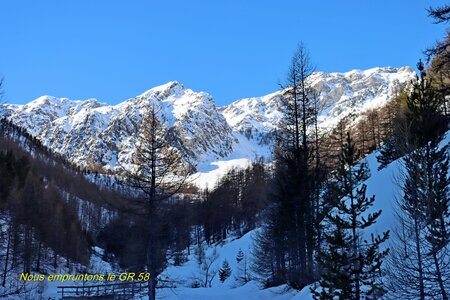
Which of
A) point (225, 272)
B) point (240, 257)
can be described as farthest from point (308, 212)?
point (240, 257)

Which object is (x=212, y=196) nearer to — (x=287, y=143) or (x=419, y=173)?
(x=287, y=143)

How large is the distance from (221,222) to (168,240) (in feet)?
215

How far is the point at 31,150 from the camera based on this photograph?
564 ft

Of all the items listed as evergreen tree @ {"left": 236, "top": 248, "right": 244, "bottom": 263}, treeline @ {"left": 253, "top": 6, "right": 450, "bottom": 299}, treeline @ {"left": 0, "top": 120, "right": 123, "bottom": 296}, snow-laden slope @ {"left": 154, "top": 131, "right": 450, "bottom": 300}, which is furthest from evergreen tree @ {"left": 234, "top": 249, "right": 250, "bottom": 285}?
treeline @ {"left": 0, "top": 120, "right": 123, "bottom": 296}

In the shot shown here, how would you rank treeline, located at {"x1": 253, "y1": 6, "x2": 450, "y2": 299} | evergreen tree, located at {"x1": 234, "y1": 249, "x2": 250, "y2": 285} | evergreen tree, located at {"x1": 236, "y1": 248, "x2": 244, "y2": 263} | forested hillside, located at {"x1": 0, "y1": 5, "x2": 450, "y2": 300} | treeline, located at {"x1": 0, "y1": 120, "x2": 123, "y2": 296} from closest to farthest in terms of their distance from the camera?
1. treeline, located at {"x1": 253, "y1": 6, "x2": 450, "y2": 299}
2. forested hillside, located at {"x1": 0, "y1": 5, "x2": 450, "y2": 300}
3. treeline, located at {"x1": 0, "y1": 120, "x2": 123, "y2": 296}
4. evergreen tree, located at {"x1": 234, "y1": 249, "x2": 250, "y2": 285}
5. evergreen tree, located at {"x1": 236, "y1": 248, "x2": 244, "y2": 263}

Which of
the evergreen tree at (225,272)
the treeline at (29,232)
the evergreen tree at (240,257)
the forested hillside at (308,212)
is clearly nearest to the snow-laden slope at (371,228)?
the forested hillside at (308,212)

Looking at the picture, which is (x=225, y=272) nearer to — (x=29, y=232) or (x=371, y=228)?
(x=29, y=232)

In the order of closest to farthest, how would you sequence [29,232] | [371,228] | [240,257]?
[371,228] → [29,232] → [240,257]

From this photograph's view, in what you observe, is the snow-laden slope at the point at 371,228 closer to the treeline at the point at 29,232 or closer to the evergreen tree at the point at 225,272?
the evergreen tree at the point at 225,272

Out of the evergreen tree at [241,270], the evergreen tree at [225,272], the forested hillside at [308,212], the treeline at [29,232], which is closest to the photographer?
the forested hillside at [308,212]

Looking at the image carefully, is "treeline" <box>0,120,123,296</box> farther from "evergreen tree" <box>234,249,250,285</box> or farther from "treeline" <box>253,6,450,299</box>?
"evergreen tree" <box>234,249,250,285</box>

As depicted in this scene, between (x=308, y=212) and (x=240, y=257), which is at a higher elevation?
(x=308, y=212)

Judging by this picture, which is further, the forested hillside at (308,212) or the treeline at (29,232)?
the treeline at (29,232)

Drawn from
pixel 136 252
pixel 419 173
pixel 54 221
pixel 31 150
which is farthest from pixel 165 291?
pixel 31 150
